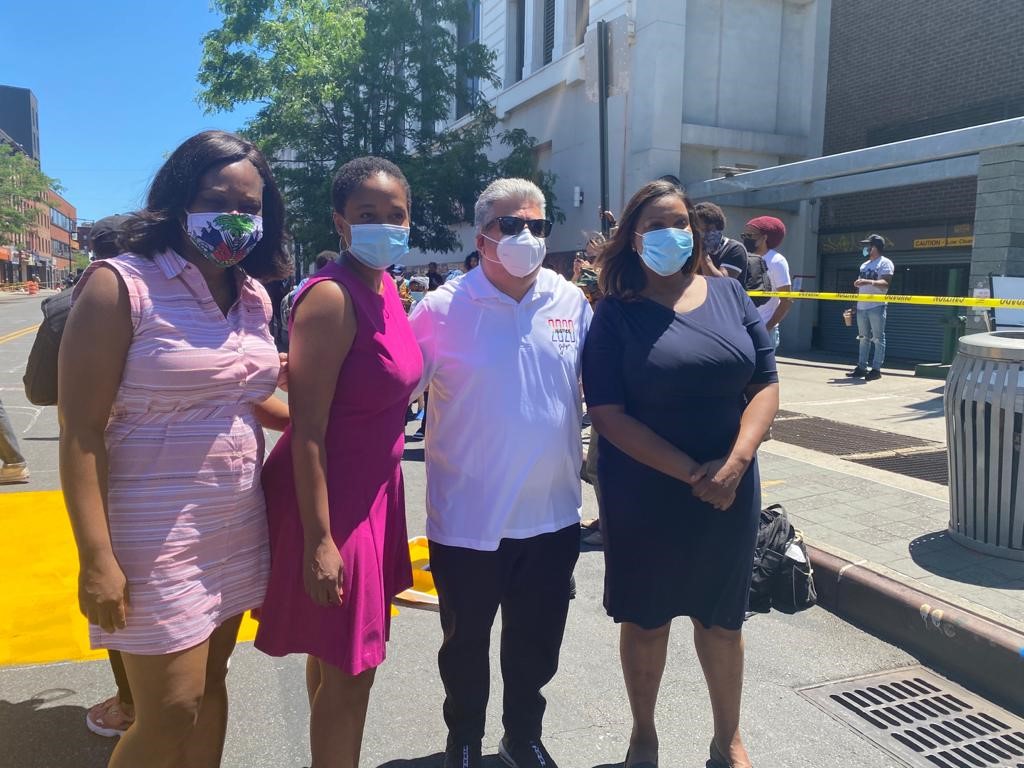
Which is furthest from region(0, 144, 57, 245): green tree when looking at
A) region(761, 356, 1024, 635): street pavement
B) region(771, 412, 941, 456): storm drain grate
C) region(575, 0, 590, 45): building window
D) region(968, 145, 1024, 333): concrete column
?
region(761, 356, 1024, 635): street pavement

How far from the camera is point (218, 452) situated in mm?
2016

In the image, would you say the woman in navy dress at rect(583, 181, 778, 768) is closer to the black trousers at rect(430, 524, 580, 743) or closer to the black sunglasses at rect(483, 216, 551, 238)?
the black trousers at rect(430, 524, 580, 743)

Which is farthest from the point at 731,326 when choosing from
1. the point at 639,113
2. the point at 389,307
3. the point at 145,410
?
the point at 639,113

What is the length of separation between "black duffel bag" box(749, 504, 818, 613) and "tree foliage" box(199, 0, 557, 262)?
1504 cm

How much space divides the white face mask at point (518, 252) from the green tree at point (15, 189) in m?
66.7

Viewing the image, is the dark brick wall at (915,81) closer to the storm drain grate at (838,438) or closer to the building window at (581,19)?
the building window at (581,19)

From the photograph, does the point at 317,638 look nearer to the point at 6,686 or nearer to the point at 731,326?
the point at 731,326

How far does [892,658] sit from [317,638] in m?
Result: 2.88

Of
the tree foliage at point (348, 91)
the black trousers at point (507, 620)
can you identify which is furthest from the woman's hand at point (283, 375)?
the tree foliage at point (348, 91)

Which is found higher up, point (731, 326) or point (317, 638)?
point (731, 326)

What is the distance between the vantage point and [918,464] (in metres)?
6.48

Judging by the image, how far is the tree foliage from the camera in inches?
746

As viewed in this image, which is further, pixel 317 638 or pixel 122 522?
pixel 317 638

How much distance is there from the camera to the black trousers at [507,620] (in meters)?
2.55
